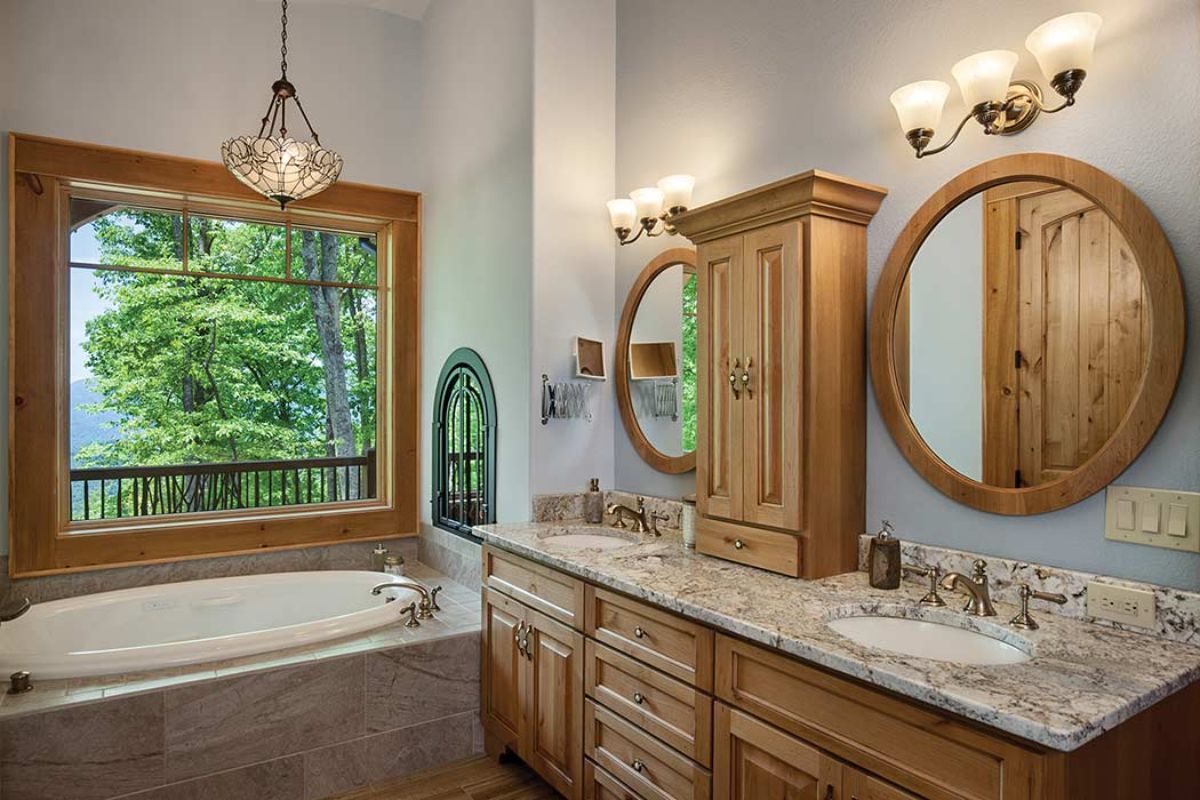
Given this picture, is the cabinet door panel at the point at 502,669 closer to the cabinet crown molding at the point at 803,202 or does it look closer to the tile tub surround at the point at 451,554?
the tile tub surround at the point at 451,554

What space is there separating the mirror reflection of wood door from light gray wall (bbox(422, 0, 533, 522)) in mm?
1846

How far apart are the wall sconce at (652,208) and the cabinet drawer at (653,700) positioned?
154 cm

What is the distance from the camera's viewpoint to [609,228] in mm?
3414

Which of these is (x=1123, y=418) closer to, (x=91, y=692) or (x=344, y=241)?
(x=91, y=692)

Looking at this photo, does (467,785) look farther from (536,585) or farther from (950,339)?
(950,339)

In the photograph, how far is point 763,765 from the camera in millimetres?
1703

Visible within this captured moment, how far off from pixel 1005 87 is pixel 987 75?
0.05 metres

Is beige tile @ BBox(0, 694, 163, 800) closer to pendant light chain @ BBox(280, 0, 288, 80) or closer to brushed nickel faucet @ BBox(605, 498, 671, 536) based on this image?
brushed nickel faucet @ BBox(605, 498, 671, 536)

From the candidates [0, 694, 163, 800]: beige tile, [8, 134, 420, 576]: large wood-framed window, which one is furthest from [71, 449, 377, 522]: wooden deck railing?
[0, 694, 163, 800]: beige tile

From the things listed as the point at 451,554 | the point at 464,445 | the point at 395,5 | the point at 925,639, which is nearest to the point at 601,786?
the point at 925,639

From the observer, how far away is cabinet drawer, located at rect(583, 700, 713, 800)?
1.92m

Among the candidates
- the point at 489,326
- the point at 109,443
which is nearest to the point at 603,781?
the point at 489,326

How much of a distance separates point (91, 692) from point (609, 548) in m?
1.82

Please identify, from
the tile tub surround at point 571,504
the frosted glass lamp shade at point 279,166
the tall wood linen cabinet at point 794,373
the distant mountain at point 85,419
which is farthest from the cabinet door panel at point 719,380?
the distant mountain at point 85,419
